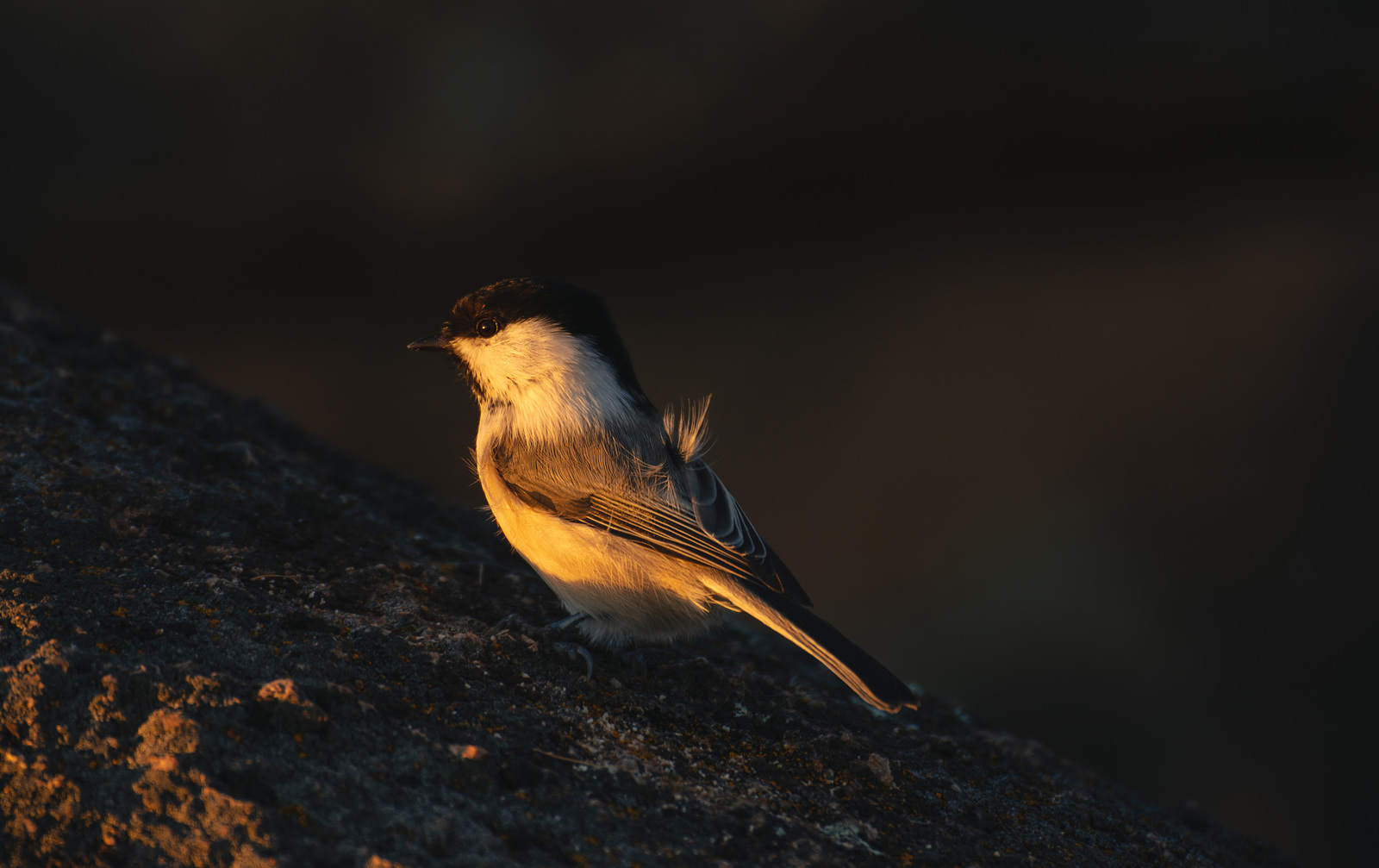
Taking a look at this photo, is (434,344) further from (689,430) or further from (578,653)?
(578,653)

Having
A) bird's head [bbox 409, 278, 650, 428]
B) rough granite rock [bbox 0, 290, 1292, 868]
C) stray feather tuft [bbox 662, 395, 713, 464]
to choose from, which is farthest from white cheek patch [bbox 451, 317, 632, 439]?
rough granite rock [bbox 0, 290, 1292, 868]

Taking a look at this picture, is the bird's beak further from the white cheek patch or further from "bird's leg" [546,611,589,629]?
"bird's leg" [546,611,589,629]

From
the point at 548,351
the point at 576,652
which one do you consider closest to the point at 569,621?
the point at 576,652

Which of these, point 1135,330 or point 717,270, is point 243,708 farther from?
point 1135,330

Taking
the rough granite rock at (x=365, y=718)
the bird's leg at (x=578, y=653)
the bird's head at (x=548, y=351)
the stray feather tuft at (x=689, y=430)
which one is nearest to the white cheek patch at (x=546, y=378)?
the bird's head at (x=548, y=351)

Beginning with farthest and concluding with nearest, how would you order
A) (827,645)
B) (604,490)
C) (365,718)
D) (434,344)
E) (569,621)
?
1. (434,344)
2. (604,490)
3. (569,621)
4. (827,645)
5. (365,718)

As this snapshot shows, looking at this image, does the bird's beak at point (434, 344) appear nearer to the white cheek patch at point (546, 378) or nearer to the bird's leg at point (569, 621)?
the white cheek patch at point (546, 378)
